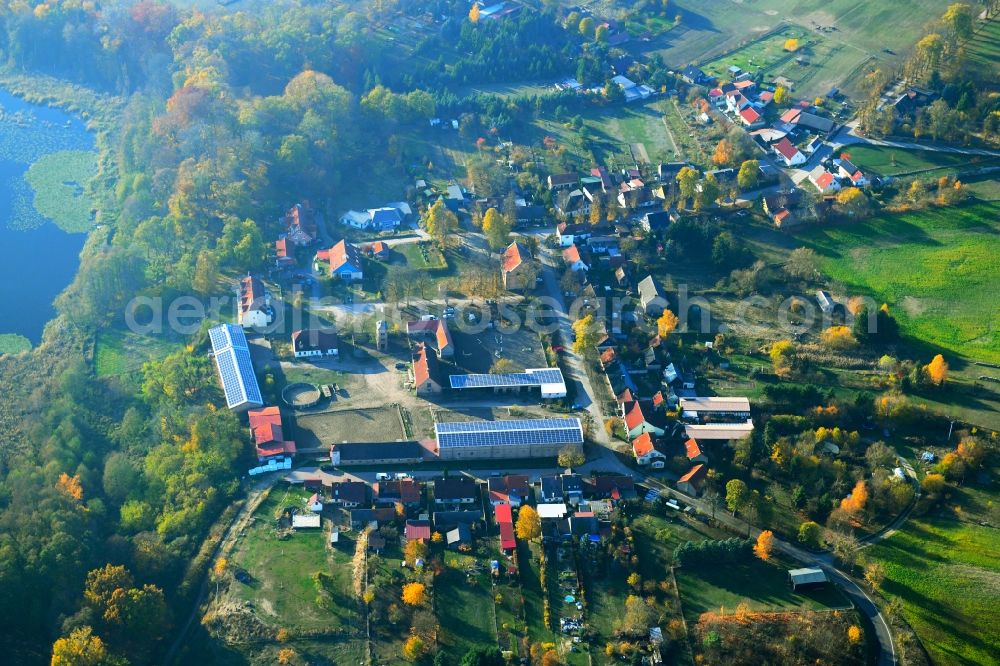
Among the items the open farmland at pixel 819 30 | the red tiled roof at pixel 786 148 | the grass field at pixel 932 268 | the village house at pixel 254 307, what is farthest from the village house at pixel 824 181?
the village house at pixel 254 307

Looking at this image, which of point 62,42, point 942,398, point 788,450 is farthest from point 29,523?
point 62,42

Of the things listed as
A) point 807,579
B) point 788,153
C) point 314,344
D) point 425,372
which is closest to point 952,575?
point 807,579

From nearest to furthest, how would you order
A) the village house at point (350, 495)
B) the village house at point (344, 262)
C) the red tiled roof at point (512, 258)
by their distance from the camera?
the village house at point (350, 495)
the red tiled roof at point (512, 258)
the village house at point (344, 262)

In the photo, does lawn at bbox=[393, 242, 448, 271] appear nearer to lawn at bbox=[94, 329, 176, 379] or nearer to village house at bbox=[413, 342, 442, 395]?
village house at bbox=[413, 342, 442, 395]

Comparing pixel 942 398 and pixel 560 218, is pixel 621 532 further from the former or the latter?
pixel 560 218

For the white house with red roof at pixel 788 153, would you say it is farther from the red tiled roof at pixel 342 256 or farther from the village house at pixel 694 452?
the red tiled roof at pixel 342 256

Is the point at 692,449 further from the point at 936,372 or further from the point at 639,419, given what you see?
the point at 936,372
